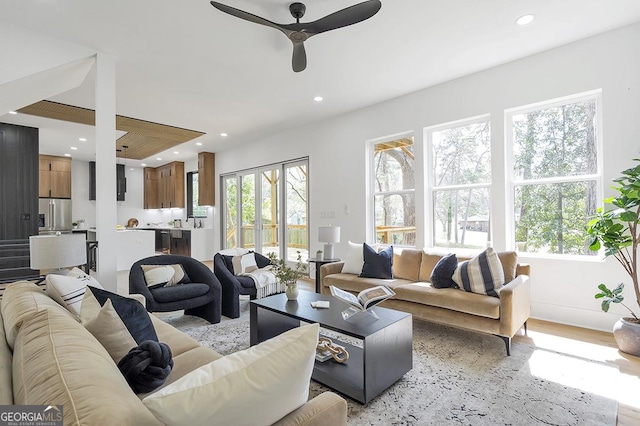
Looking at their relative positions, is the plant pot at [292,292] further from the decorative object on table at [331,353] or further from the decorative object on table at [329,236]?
the decorative object on table at [329,236]

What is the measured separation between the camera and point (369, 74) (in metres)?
3.97

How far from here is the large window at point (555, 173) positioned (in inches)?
135

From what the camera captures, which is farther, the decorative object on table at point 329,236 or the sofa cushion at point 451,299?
the decorative object on table at point 329,236

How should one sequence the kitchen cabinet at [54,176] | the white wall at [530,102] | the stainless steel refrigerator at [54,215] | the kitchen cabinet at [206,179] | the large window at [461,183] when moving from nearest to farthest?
the white wall at [530,102]
the large window at [461,183]
the stainless steel refrigerator at [54,215]
the kitchen cabinet at [54,176]
the kitchen cabinet at [206,179]

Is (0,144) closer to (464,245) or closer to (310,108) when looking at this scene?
(310,108)

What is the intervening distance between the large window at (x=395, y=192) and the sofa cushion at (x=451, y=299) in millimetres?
1435

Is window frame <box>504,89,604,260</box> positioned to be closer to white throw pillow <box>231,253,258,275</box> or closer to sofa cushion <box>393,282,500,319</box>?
sofa cushion <box>393,282,500,319</box>

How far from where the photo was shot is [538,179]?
3713 millimetres

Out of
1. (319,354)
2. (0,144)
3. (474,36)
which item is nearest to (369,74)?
(474,36)

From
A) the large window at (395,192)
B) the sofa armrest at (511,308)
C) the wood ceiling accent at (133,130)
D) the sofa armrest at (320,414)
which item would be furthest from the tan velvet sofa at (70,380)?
the wood ceiling accent at (133,130)

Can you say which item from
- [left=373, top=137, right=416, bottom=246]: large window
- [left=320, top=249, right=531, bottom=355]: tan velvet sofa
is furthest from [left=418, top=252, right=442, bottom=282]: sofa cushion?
[left=373, top=137, right=416, bottom=246]: large window

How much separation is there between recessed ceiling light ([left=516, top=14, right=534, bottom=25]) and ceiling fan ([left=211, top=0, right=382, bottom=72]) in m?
1.57

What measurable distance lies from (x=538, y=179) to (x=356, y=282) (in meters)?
2.38

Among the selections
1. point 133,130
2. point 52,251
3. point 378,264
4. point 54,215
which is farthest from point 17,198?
point 378,264
